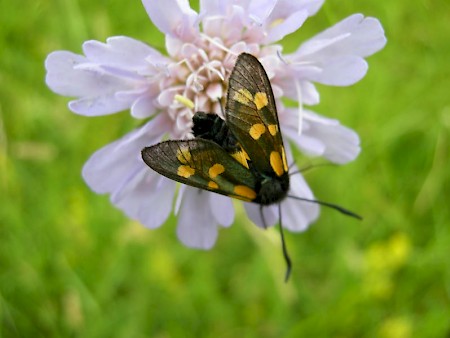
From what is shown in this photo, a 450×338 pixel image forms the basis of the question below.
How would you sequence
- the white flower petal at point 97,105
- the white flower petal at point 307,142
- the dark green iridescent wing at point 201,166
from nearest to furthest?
the dark green iridescent wing at point 201,166 < the white flower petal at point 97,105 < the white flower petal at point 307,142

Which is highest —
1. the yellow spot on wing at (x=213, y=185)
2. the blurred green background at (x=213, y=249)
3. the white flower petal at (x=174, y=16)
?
the white flower petal at (x=174, y=16)

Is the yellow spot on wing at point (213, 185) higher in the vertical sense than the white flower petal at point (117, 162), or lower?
lower

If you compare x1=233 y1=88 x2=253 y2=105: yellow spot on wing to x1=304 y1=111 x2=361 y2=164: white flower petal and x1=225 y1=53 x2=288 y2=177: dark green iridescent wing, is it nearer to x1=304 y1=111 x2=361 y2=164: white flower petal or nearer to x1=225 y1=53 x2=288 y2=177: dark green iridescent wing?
x1=225 y1=53 x2=288 y2=177: dark green iridescent wing

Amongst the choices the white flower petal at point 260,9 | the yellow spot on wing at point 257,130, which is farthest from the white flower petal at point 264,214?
the white flower petal at point 260,9

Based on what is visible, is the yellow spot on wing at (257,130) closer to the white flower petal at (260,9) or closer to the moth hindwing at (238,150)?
the moth hindwing at (238,150)

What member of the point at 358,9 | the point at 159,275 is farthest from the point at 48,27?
the point at 358,9

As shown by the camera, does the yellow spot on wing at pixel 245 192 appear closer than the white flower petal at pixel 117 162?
Yes

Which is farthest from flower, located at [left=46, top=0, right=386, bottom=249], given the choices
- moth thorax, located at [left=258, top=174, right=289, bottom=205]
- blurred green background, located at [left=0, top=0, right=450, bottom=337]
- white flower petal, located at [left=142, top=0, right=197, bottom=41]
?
blurred green background, located at [left=0, top=0, right=450, bottom=337]

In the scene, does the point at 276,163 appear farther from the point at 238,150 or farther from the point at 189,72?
the point at 189,72
